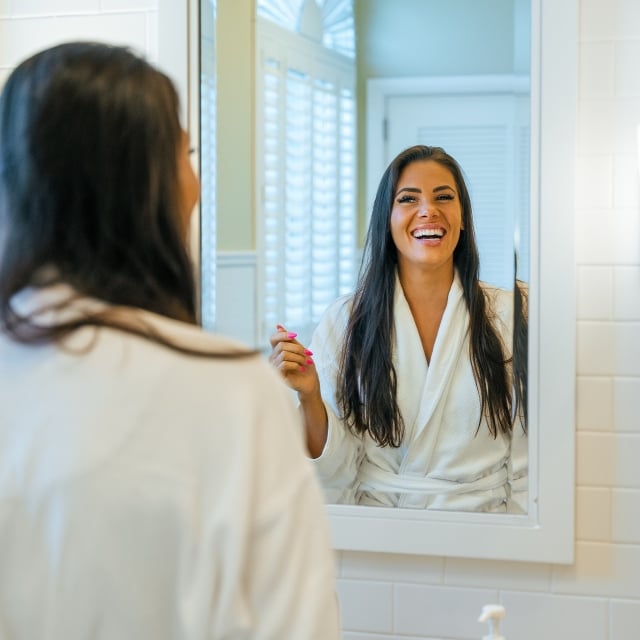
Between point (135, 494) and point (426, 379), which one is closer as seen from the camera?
point (135, 494)

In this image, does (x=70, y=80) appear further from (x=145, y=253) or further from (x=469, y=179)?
(x=469, y=179)

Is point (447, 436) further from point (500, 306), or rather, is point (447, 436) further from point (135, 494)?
point (135, 494)

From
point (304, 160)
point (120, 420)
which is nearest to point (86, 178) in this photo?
point (120, 420)

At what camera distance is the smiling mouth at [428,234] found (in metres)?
1.30

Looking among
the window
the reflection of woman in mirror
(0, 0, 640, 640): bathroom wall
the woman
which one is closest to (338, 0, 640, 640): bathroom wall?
(0, 0, 640, 640): bathroom wall

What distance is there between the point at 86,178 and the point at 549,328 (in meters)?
0.79

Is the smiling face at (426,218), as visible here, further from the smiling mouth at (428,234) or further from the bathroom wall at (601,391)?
the bathroom wall at (601,391)

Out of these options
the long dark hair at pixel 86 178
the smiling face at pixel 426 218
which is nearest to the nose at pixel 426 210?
the smiling face at pixel 426 218

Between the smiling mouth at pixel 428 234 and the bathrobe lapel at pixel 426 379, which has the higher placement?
the smiling mouth at pixel 428 234

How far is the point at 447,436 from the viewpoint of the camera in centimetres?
130

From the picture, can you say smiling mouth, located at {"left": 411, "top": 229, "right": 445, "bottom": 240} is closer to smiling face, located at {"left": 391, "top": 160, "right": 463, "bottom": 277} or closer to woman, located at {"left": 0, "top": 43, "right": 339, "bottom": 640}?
smiling face, located at {"left": 391, "top": 160, "right": 463, "bottom": 277}

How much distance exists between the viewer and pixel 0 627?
0.65 metres

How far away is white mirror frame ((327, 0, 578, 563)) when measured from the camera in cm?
125

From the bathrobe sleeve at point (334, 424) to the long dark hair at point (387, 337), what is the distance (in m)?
0.01
